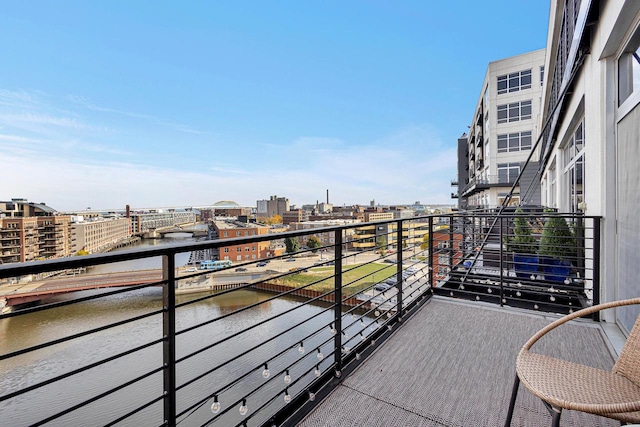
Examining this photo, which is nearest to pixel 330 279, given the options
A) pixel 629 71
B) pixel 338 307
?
pixel 338 307

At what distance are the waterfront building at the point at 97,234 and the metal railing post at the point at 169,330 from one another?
15.5 m

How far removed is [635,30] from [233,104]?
2981 centimetres

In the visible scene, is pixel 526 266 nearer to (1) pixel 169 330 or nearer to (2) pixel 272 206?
(1) pixel 169 330

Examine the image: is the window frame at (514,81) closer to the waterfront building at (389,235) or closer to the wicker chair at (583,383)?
the waterfront building at (389,235)

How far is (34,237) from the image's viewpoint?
13.2m

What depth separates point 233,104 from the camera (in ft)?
93.9

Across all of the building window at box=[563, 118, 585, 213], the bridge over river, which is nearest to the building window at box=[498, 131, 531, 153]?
the building window at box=[563, 118, 585, 213]

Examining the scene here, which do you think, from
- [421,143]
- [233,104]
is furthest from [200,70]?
[421,143]

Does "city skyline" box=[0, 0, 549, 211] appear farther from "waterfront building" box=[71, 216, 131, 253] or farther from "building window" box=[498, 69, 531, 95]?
"waterfront building" box=[71, 216, 131, 253]

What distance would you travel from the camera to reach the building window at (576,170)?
13.3 ft

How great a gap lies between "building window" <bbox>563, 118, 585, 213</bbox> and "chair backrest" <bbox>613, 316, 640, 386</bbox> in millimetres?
3484

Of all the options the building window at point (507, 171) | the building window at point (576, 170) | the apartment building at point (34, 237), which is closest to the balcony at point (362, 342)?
the building window at point (576, 170)

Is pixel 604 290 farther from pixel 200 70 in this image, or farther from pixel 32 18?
pixel 200 70

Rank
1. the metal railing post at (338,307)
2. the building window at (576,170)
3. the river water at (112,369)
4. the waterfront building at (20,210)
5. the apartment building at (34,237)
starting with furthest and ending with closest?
the waterfront building at (20,210), the apartment building at (34,237), the river water at (112,369), the building window at (576,170), the metal railing post at (338,307)
